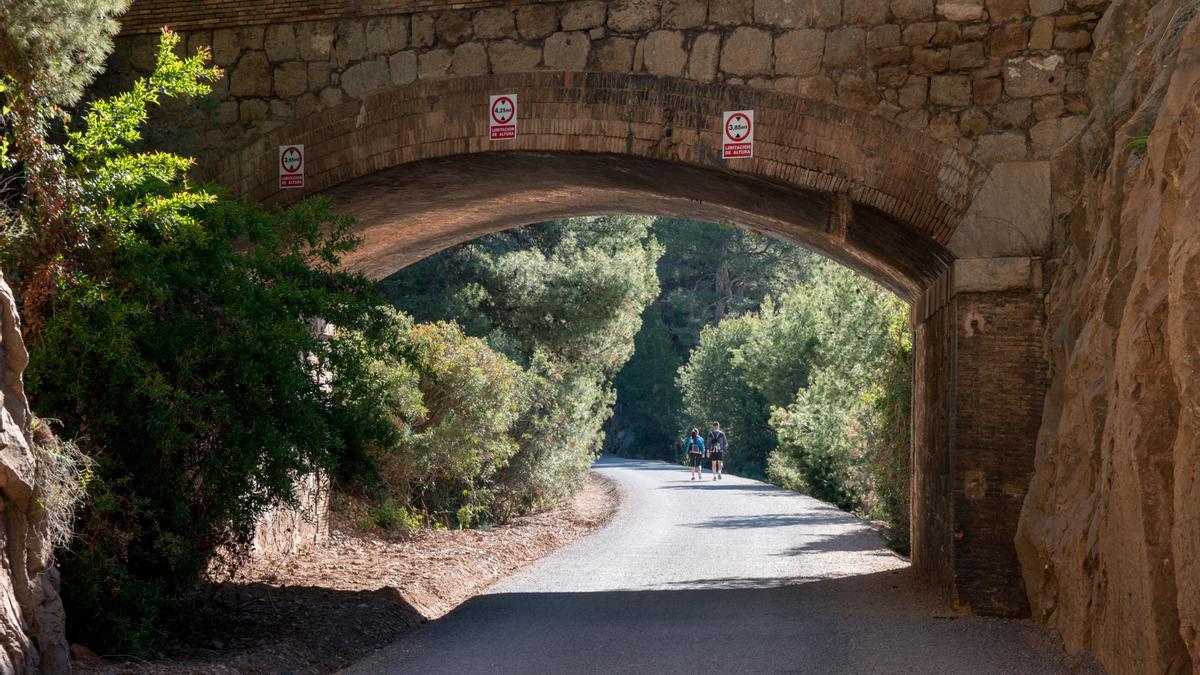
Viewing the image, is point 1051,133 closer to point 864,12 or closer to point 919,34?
point 919,34

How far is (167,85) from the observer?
838 cm

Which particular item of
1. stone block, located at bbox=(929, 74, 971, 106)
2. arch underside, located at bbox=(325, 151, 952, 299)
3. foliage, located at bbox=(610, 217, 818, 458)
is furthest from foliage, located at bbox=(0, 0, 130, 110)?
foliage, located at bbox=(610, 217, 818, 458)

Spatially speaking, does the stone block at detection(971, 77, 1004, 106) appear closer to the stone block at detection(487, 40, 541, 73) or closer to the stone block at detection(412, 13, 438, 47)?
the stone block at detection(487, 40, 541, 73)

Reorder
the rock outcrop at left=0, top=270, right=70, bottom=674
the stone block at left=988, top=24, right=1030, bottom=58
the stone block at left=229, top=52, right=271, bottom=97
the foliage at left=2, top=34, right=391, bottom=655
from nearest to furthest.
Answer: the rock outcrop at left=0, top=270, right=70, bottom=674 → the foliage at left=2, top=34, right=391, bottom=655 → the stone block at left=988, top=24, right=1030, bottom=58 → the stone block at left=229, top=52, right=271, bottom=97

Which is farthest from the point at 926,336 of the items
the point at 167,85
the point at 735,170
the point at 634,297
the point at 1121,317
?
the point at 634,297

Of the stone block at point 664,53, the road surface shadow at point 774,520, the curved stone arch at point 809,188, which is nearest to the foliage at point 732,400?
the road surface shadow at point 774,520

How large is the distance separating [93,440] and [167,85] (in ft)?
8.23

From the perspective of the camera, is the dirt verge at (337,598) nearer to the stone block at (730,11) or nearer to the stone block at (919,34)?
the stone block at (730,11)

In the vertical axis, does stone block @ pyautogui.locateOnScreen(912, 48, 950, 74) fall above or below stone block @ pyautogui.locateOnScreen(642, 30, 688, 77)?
below

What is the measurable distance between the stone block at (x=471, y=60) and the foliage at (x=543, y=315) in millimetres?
8996

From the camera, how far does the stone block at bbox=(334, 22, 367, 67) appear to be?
11.6m

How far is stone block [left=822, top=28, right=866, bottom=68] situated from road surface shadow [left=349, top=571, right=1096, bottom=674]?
4.35 m

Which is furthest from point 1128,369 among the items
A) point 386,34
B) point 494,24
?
point 386,34

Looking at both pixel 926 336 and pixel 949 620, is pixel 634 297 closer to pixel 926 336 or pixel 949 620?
pixel 926 336
